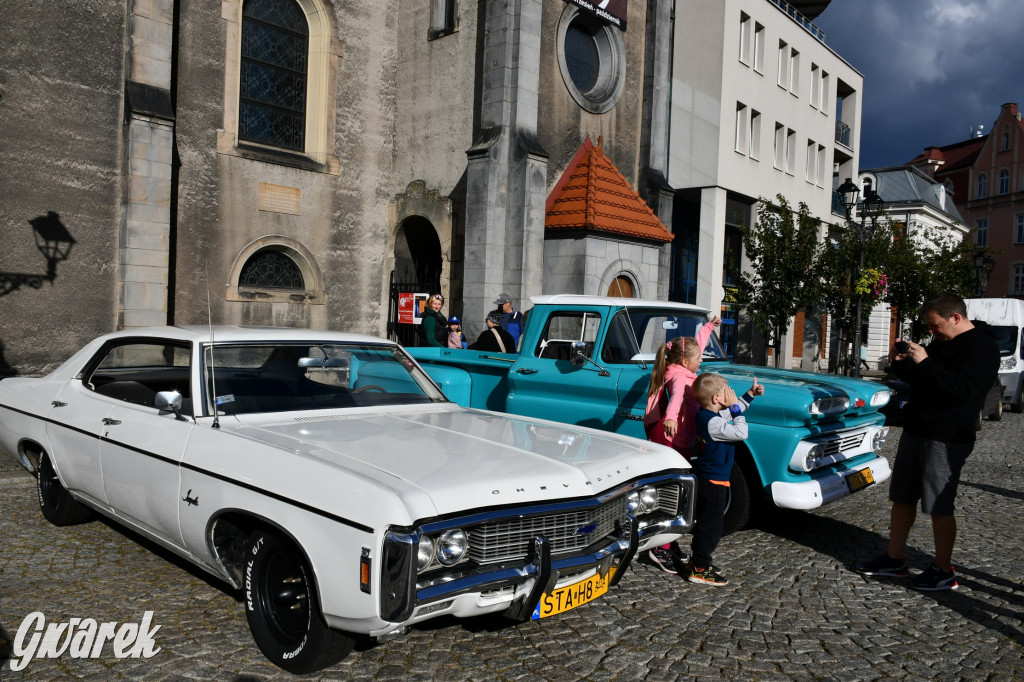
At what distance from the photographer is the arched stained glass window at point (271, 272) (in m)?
16.2

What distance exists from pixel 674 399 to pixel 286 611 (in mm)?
2920

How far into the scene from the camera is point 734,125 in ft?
81.1

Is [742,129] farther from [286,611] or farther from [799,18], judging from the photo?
[286,611]

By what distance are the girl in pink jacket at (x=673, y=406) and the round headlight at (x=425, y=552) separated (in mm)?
2407

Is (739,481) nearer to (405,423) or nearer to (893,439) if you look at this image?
(405,423)

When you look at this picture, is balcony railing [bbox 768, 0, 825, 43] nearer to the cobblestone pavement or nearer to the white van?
the white van

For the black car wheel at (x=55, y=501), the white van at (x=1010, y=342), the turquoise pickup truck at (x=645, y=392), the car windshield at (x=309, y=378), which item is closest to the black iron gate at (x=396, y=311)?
the turquoise pickup truck at (x=645, y=392)

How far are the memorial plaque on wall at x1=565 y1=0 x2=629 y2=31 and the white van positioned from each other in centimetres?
1064

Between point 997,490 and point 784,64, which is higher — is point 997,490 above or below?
below

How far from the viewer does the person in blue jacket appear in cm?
504

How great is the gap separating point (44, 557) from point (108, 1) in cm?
1119

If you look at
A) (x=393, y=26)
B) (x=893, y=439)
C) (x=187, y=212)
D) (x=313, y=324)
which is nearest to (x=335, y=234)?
(x=313, y=324)

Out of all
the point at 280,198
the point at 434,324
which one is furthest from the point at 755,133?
the point at 434,324

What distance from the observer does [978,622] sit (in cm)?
469
